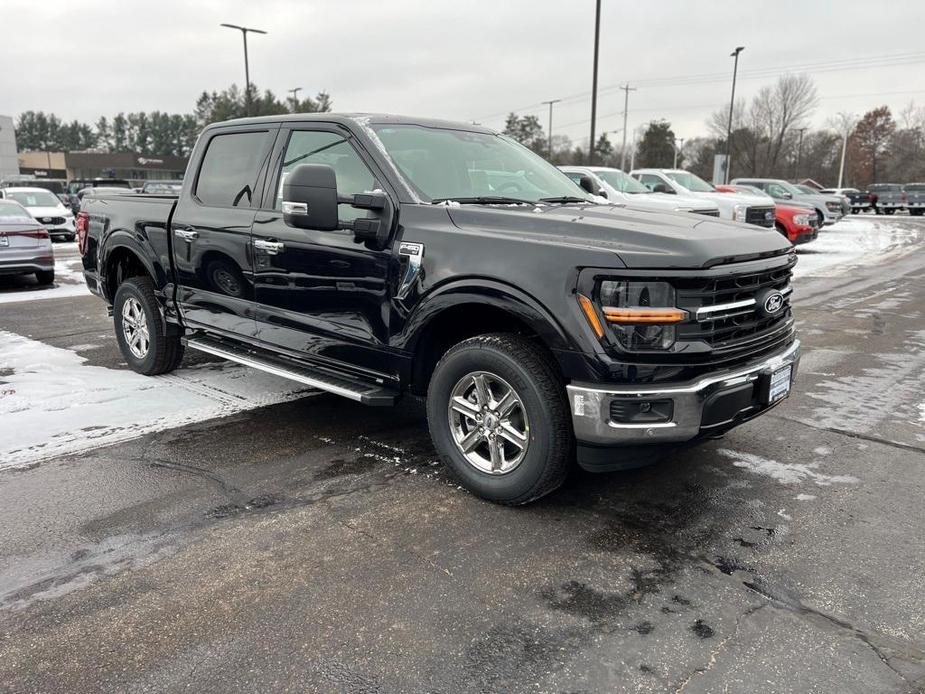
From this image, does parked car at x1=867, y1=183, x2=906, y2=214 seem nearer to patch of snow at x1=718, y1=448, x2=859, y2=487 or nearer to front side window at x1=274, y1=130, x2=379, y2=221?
patch of snow at x1=718, y1=448, x2=859, y2=487

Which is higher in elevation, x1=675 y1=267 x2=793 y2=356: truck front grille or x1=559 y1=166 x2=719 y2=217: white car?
x1=559 y1=166 x2=719 y2=217: white car

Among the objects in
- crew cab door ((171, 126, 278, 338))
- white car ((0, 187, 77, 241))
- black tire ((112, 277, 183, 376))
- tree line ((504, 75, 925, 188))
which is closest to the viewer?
crew cab door ((171, 126, 278, 338))

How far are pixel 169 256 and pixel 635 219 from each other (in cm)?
361

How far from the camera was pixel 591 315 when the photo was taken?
3184 millimetres

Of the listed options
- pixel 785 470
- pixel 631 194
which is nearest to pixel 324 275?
pixel 785 470

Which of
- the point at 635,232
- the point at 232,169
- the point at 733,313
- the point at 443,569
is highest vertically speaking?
the point at 232,169

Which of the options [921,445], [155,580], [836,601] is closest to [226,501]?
[155,580]

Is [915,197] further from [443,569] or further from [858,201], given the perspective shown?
[443,569]

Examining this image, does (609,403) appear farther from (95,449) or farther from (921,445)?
(95,449)

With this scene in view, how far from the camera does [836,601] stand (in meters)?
2.85

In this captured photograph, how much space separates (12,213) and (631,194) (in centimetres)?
1132

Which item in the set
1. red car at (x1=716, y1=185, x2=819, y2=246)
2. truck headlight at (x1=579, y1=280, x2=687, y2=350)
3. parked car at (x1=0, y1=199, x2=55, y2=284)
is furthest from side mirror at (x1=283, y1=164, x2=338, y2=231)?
red car at (x1=716, y1=185, x2=819, y2=246)

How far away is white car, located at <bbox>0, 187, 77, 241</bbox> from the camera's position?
19.9 meters

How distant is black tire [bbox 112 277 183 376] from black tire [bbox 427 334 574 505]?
3.12 m
